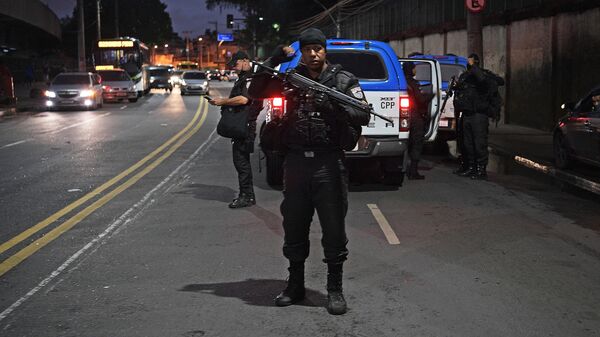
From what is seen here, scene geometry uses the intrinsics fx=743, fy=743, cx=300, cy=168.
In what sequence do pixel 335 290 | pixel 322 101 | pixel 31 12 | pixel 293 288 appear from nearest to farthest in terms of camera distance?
pixel 322 101, pixel 335 290, pixel 293 288, pixel 31 12

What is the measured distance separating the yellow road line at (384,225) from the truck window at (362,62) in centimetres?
204

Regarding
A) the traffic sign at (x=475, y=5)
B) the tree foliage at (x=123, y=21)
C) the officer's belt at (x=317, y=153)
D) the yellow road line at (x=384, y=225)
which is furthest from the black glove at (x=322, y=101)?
the tree foliage at (x=123, y=21)

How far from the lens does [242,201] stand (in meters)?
9.22

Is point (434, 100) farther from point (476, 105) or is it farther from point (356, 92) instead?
point (356, 92)

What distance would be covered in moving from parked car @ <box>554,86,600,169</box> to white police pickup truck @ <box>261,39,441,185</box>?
3049 mm

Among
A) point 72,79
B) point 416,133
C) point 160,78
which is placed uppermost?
point 160,78

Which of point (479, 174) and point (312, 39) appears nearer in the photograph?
point (312, 39)

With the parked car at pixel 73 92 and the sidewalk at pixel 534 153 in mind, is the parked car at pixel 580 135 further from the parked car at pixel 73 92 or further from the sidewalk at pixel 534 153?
the parked car at pixel 73 92

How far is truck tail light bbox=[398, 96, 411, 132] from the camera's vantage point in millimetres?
10156

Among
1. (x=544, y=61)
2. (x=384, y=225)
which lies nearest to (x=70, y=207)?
(x=384, y=225)

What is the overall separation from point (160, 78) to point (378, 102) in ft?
151

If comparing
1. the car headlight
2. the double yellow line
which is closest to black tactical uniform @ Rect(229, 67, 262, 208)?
the double yellow line

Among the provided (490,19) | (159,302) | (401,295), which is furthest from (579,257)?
(490,19)

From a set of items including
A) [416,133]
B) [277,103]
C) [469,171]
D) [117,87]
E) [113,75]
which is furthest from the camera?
[113,75]
